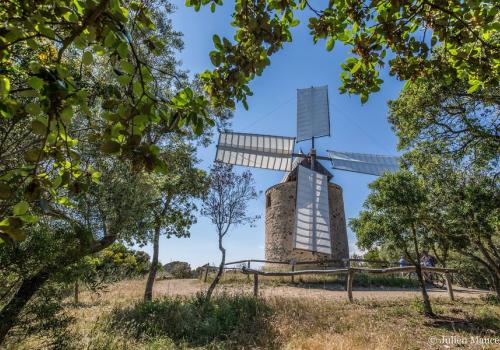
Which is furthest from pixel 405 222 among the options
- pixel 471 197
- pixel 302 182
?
pixel 302 182

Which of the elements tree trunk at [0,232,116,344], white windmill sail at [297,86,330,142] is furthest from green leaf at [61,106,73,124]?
white windmill sail at [297,86,330,142]

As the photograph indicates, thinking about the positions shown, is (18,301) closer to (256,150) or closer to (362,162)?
(256,150)

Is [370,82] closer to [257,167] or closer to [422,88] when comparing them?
[422,88]

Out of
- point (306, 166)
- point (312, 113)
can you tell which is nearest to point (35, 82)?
point (306, 166)

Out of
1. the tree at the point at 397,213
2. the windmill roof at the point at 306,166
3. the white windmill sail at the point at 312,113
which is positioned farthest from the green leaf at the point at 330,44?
the white windmill sail at the point at 312,113

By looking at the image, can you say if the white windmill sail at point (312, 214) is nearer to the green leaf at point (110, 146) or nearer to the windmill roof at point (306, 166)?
the windmill roof at point (306, 166)

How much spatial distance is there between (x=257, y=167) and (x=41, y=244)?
68.0 feet

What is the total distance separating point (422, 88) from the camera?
776cm

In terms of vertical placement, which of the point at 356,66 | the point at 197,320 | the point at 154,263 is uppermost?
the point at 356,66

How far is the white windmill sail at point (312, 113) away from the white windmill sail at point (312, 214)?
16.2 ft

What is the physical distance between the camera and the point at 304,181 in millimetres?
20484

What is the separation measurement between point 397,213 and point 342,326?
377 cm

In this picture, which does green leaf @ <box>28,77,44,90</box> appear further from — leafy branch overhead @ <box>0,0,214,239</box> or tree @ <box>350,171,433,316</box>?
tree @ <box>350,171,433,316</box>

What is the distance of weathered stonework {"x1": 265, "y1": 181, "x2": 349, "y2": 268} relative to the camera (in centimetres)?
1917
